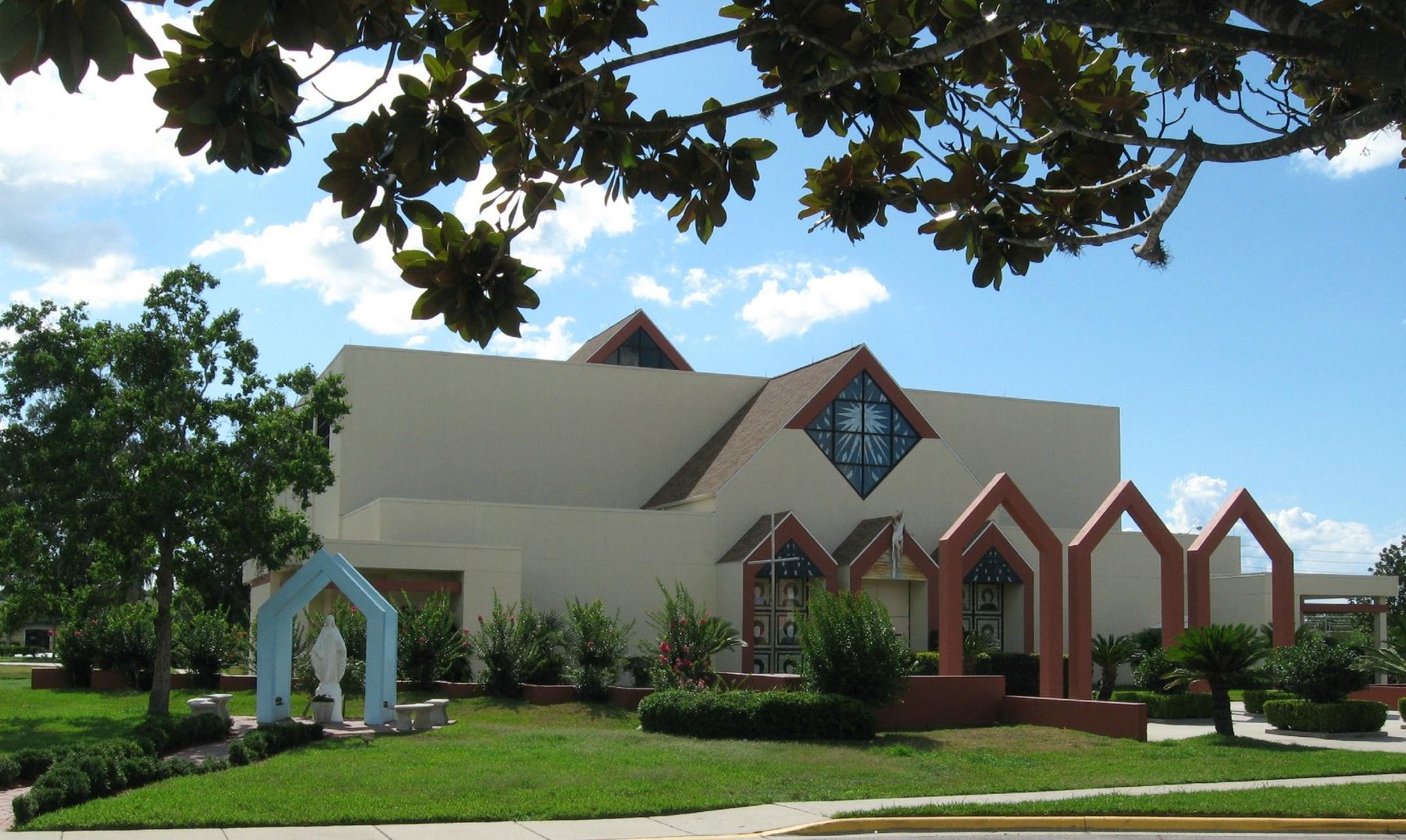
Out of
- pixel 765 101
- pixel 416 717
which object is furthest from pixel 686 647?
pixel 765 101

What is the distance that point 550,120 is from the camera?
6039 millimetres

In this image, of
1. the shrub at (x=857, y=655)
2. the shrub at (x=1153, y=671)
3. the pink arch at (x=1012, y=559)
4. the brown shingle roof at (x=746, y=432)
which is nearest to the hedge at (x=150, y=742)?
the shrub at (x=857, y=655)

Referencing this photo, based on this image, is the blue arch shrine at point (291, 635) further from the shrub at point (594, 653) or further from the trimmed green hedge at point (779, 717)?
the shrub at point (594, 653)

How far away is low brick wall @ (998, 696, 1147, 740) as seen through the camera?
22359 mm

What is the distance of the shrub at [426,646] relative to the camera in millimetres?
31047

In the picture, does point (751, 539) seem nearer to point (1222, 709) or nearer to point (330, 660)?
point (330, 660)

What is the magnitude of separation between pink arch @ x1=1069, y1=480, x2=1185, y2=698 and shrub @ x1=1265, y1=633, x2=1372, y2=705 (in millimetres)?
2394

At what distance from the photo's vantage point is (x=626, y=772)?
661 inches

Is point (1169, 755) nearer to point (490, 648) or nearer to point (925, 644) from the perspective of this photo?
point (490, 648)

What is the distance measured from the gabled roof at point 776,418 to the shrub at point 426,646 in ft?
31.9

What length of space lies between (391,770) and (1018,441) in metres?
36.3

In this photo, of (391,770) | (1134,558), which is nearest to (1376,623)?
(1134,558)

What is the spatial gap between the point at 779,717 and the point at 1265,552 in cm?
1784

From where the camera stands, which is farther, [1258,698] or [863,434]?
[863,434]
